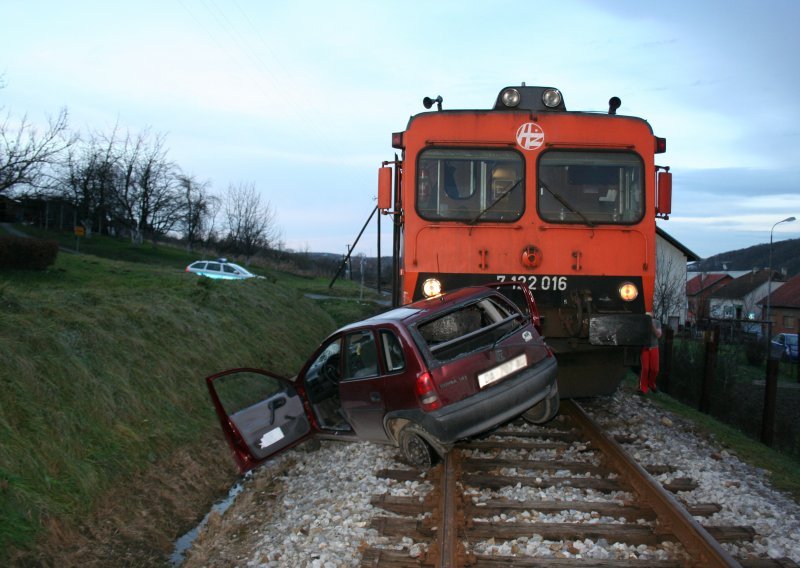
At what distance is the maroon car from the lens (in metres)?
5.97

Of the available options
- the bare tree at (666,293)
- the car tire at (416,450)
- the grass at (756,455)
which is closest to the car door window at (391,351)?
the car tire at (416,450)

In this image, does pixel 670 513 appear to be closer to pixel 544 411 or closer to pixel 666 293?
pixel 544 411

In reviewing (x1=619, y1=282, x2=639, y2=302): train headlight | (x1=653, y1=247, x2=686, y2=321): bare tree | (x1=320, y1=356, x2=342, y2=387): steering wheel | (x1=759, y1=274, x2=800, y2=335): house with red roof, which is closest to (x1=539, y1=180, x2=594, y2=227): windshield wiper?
(x1=619, y1=282, x2=639, y2=302): train headlight

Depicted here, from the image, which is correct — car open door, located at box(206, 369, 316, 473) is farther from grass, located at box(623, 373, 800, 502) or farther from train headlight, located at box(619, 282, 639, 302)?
grass, located at box(623, 373, 800, 502)

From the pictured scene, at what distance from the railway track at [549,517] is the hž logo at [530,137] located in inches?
137

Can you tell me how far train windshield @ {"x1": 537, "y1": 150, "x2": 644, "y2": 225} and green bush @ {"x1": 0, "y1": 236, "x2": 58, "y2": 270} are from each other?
39.9ft

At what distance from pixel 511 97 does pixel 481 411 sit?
4.20 meters

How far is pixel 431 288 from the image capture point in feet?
26.2

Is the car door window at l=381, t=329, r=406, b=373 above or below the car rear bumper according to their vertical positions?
above

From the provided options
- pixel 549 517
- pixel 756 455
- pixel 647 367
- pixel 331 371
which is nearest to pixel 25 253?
pixel 331 371

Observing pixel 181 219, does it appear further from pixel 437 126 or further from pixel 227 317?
pixel 437 126

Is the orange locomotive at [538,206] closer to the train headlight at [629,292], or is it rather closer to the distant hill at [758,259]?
the train headlight at [629,292]

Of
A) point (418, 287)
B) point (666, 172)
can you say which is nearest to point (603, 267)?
point (666, 172)

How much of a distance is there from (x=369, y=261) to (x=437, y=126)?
90.0 m
